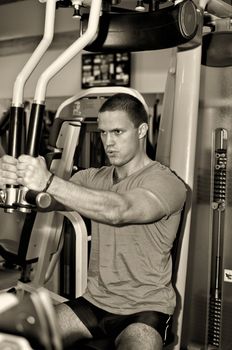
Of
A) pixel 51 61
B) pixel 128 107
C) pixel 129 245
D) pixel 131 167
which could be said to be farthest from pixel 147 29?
pixel 51 61

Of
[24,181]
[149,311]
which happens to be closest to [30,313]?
[24,181]

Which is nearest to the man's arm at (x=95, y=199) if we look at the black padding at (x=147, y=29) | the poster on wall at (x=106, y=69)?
the black padding at (x=147, y=29)

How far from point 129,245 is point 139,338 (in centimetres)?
38

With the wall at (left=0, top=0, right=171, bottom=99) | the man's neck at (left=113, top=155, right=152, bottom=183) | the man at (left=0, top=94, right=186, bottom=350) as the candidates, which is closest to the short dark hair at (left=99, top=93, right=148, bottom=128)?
the man at (left=0, top=94, right=186, bottom=350)

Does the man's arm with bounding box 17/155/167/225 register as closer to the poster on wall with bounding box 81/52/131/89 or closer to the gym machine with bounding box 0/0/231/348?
the gym machine with bounding box 0/0/231/348

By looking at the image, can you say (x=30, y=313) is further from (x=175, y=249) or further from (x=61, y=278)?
(x=61, y=278)

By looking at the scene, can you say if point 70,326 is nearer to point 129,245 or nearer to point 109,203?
point 129,245

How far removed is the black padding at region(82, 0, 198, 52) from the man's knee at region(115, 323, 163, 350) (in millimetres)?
1105

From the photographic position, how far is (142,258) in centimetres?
197

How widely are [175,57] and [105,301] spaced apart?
1.18m

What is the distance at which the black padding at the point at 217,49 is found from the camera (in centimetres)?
221

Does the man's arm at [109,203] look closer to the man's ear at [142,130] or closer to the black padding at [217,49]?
the man's ear at [142,130]

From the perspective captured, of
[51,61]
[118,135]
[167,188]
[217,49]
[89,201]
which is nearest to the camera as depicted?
[89,201]

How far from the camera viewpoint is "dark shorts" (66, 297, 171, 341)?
185 cm
